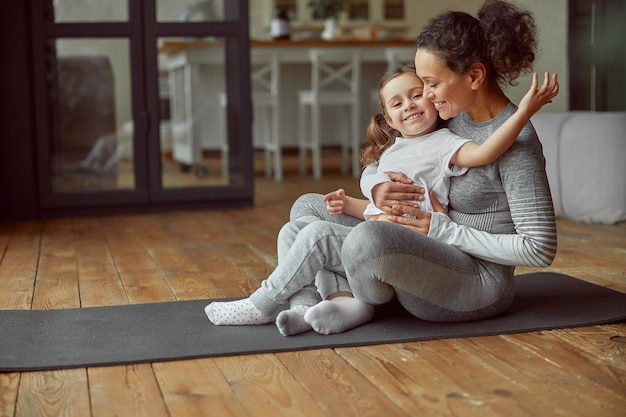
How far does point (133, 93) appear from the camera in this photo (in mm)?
4645

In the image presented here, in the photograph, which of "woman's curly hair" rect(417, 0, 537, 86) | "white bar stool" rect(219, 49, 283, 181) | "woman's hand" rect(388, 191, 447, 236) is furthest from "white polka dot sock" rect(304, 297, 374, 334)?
"white bar stool" rect(219, 49, 283, 181)

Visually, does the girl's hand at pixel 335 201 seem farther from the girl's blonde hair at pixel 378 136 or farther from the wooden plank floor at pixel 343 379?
the wooden plank floor at pixel 343 379

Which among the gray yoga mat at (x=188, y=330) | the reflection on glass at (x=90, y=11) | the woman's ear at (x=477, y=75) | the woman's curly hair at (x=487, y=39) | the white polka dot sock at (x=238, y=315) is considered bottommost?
the gray yoga mat at (x=188, y=330)

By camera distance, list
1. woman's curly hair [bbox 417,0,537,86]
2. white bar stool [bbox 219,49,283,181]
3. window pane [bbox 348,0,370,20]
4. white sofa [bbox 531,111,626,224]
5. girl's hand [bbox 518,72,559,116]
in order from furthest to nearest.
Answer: window pane [bbox 348,0,370,20]
white bar stool [bbox 219,49,283,181]
white sofa [bbox 531,111,626,224]
woman's curly hair [bbox 417,0,537,86]
girl's hand [bbox 518,72,559,116]

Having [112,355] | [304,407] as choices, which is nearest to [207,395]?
[304,407]

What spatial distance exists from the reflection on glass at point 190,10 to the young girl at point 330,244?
265 centimetres

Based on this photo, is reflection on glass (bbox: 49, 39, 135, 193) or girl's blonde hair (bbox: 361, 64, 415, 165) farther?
reflection on glass (bbox: 49, 39, 135, 193)

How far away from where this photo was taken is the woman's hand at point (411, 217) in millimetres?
2080

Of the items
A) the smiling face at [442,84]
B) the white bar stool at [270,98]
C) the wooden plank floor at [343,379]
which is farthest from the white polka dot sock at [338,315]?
the white bar stool at [270,98]

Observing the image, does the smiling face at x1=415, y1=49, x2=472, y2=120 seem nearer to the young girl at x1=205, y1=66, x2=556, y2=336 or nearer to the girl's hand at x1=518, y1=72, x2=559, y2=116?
the young girl at x1=205, y1=66, x2=556, y2=336

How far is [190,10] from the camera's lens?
4.68m

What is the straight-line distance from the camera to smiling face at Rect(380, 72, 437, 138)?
2127 mm

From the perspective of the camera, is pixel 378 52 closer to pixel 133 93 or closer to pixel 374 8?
pixel 133 93

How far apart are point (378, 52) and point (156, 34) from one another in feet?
8.43
